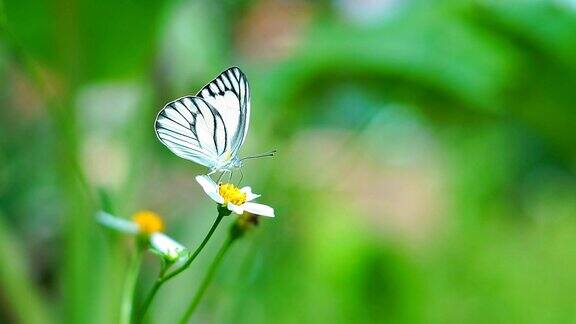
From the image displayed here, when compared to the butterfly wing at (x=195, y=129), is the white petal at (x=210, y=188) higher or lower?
lower

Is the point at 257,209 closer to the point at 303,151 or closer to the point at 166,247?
the point at 166,247

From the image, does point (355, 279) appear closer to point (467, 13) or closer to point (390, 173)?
point (467, 13)

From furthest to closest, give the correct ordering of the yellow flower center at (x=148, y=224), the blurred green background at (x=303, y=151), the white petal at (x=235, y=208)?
1. the blurred green background at (x=303, y=151)
2. the yellow flower center at (x=148, y=224)
3. the white petal at (x=235, y=208)

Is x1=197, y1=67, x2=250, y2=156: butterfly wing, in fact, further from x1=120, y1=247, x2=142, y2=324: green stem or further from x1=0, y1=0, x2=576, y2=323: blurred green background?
x1=0, y1=0, x2=576, y2=323: blurred green background

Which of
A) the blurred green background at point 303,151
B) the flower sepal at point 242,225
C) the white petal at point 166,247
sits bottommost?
the white petal at point 166,247

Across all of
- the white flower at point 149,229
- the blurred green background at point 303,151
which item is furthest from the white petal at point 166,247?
the blurred green background at point 303,151

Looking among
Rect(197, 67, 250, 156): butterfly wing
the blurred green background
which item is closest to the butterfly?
Rect(197, 67, 250, 156): butterfly wing

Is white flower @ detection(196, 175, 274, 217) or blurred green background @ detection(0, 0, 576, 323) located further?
blurred green background @ detection(0, 0, 576, 323)

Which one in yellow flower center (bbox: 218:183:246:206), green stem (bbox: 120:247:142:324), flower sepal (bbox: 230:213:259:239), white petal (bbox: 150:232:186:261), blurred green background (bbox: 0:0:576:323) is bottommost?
green stem (bbox: 120:247:142:324)

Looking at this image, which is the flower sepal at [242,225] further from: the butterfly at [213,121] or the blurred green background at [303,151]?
the blurred green background at [303,151]
